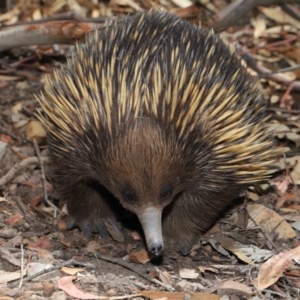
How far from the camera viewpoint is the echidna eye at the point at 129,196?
2.98m

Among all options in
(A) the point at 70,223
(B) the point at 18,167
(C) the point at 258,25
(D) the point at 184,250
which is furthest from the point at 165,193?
(C) the point at 258,25

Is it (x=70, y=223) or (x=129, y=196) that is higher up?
(x=129, y=196)

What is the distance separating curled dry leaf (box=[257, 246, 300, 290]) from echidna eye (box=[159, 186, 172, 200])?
0.53 meters

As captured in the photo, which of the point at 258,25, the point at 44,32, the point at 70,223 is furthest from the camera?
the point at 258,25

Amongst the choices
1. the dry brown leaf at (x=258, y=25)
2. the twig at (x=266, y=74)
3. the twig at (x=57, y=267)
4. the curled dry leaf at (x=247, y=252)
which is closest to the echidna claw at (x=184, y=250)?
the curled dry leaf at (x=247, y=252)

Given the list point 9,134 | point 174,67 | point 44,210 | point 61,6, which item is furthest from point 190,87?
point 61,6

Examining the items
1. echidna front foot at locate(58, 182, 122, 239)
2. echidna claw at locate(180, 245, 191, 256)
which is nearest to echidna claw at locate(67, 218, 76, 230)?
echidna front foot at locate(58, 182, 122, 239)

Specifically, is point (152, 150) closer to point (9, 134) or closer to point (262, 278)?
point (262, 278)

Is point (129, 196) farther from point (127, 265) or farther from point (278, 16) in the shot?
point (278, 16)

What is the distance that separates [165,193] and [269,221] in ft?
3.18

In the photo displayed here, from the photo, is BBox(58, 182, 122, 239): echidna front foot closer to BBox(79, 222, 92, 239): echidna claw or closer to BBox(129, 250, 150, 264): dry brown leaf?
BBox(79, 222, 92, 239): echidna claw

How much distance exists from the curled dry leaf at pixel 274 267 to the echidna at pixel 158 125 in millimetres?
379

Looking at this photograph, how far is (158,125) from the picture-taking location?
2.95m

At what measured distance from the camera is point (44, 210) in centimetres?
394
